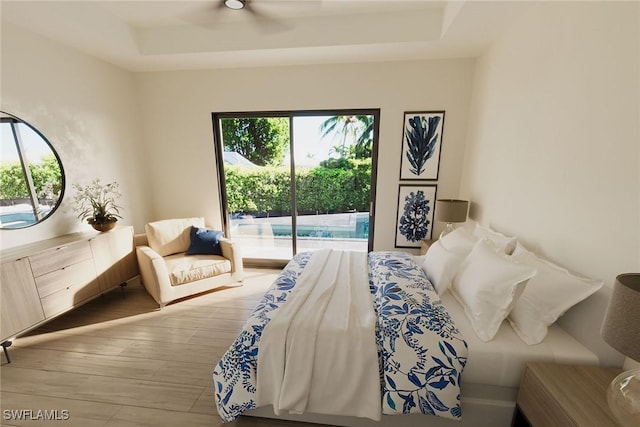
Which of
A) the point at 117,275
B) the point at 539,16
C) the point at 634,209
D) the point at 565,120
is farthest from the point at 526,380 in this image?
the point at 117,275

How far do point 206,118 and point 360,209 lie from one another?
97.5 inches

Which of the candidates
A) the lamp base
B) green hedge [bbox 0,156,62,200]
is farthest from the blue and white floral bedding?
green hedge [bbox 0,156,62,200]

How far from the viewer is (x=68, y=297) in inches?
93.0

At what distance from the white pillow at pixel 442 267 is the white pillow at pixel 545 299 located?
408 millimetres

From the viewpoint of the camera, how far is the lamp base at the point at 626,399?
87 cm

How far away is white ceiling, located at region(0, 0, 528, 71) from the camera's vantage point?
2.20 metres

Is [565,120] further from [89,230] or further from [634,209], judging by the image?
[89,230]

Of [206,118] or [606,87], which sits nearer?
[606,87]

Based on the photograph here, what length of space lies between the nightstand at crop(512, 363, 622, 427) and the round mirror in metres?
3.92

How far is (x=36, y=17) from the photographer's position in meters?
2.14

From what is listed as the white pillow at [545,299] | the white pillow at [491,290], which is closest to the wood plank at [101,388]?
the white pillow at [491,290]

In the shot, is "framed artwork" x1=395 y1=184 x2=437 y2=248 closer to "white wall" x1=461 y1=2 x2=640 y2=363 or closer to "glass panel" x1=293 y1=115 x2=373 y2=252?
"glass panel" x1=293 y1=115 x2=373 y2=252

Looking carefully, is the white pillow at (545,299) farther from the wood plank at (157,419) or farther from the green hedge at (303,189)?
the green hedge at (303,189)

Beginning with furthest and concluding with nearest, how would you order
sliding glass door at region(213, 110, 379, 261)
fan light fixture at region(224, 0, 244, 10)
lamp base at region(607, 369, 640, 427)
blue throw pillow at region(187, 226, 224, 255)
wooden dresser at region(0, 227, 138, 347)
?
sliding glass door at region(213, 110, 379, 261) → blue throw pillow at region(187, 226, 224, 255) → fan light fixture at region(224, 0, 244, 10) → wooden dresser at region(0, 227, 138, 347) → lamp base at region(607, 369, 640, 427)
